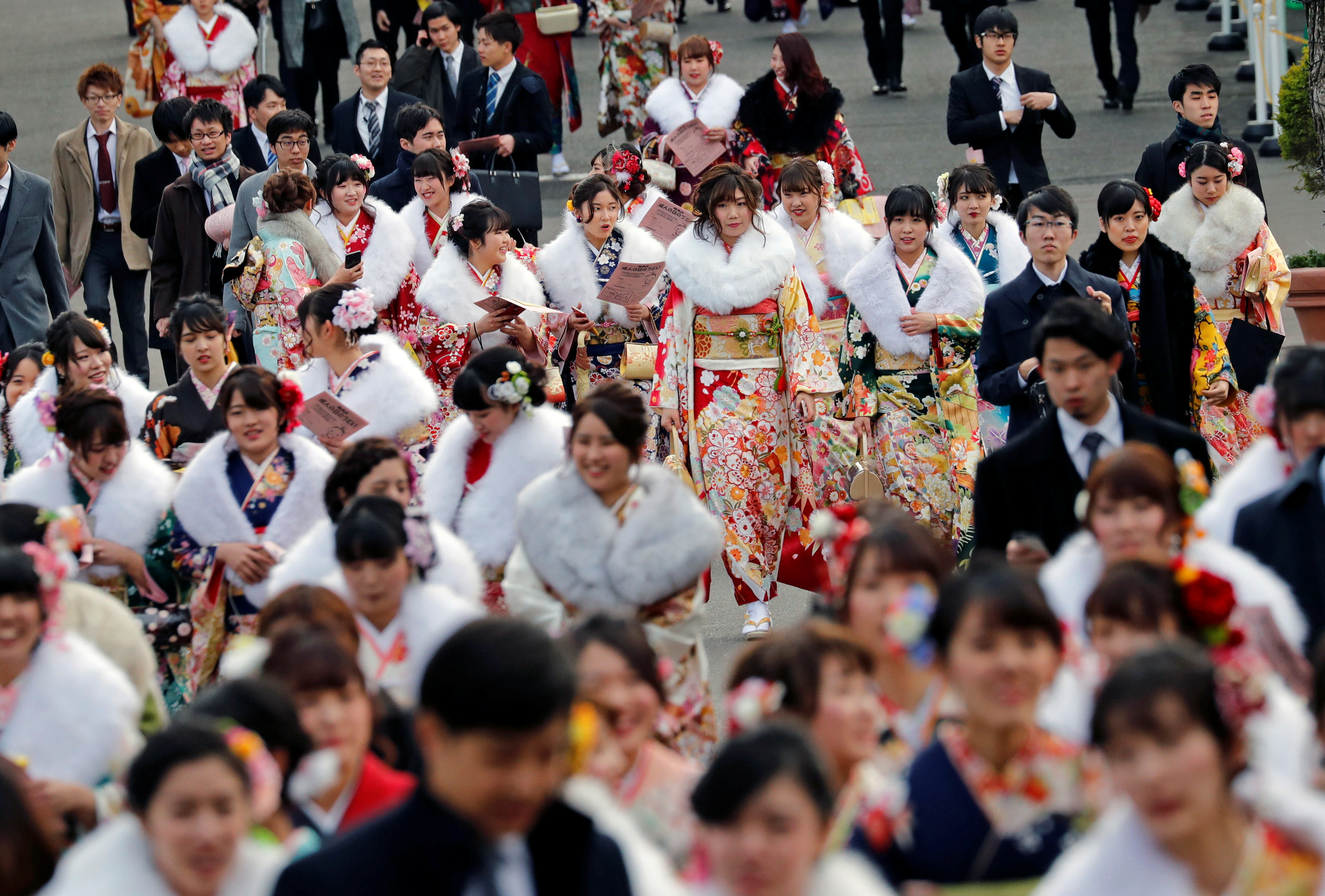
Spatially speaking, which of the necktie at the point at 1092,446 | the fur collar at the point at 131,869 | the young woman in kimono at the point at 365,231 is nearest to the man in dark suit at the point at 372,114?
the young woman in kimono at the point at 365,231

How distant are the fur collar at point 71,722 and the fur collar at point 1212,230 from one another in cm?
550

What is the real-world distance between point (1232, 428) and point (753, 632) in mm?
2464

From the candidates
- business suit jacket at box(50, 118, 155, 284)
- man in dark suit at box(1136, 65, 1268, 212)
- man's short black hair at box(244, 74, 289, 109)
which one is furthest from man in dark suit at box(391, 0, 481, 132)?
man in dark suit at box(1136, 65, 1268, 212)

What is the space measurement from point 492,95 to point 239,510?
19.5ft

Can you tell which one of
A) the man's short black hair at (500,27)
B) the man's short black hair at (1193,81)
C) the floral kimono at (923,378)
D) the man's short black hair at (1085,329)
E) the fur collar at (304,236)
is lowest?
the floral kimono at (923,378)

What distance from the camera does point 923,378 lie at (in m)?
7.58

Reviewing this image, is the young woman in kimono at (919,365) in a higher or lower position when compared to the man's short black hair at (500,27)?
lower

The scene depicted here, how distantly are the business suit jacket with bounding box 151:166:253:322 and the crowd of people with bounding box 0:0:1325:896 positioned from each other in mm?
36

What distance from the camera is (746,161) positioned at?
10.3 metres

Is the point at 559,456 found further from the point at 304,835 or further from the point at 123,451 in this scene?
the point at 304,835

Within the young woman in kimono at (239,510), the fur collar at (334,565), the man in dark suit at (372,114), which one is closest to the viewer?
the fur collar at (334,565)

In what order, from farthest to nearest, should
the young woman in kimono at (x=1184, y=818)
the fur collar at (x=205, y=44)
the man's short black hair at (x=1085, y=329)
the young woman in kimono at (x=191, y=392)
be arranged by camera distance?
the fur collar at (x=205, y=44) → the young woman in kimono at (x=191, y=392) → the man's short black hair at (x=1085, y=329) → the young woman in kimono at (x=1184, y=818)

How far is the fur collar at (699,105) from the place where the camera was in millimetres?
10633

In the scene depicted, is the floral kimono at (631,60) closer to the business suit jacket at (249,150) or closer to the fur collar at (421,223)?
the business suit jacket at (249,150)
